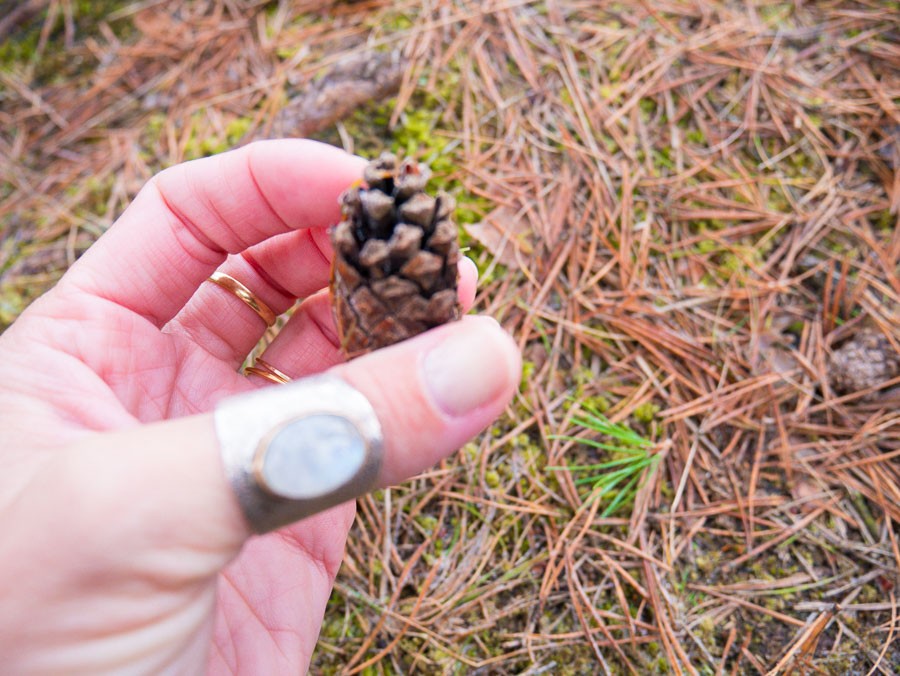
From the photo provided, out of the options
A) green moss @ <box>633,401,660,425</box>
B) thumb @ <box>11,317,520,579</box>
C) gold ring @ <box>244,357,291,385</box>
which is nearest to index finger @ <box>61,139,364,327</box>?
gold ring @ <box>244,357,291,385</box>

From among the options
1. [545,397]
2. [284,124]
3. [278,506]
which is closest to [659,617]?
[545,397]

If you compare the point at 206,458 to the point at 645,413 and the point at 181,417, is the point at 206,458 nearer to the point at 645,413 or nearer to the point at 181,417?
the point at 181,417

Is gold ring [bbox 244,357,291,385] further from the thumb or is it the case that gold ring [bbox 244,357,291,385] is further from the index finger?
the thumb

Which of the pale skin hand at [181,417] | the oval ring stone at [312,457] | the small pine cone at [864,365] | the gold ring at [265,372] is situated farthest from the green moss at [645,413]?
the oval ring stone at [312,457]

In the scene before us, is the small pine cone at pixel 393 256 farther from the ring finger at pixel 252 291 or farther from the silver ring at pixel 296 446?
the ring finger at pixel 252 291

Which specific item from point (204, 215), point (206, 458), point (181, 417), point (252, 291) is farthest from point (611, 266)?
point (206, 458)

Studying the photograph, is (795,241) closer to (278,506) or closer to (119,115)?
(278,506)
